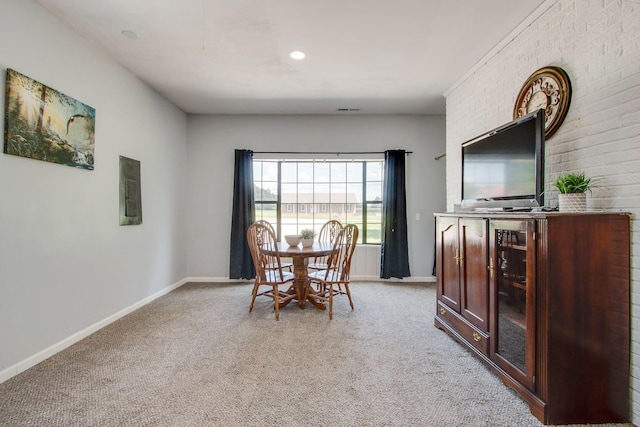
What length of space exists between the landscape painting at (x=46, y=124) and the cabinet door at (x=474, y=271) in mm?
3276

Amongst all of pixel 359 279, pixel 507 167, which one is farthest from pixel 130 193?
pixel 507 167

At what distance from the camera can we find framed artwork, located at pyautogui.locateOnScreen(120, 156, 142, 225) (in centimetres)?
327

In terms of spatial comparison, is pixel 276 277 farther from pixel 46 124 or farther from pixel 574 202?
pixel 574 202

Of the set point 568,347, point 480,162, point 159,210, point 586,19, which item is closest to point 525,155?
point 480,162

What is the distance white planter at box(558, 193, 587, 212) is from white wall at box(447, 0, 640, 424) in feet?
0.60

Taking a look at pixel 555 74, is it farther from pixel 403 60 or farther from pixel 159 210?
pixel 159 210

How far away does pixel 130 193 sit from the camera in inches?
134

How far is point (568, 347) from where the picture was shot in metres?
1.60

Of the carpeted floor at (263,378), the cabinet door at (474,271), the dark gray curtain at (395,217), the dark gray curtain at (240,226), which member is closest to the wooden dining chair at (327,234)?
the dark gray curtain at (395,217)

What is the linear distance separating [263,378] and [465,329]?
156 cm

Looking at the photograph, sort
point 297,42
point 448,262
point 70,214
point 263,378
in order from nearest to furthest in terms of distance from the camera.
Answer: point 263,378
point 70,214
point 448,262
point 297,42

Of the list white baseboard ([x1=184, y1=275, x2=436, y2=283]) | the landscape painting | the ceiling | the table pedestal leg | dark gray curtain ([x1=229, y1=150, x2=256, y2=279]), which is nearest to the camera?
the landscape painting

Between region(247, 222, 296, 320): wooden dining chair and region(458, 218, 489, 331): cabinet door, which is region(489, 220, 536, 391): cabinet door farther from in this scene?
region(247, 222, 296, 320): wooden dining chair

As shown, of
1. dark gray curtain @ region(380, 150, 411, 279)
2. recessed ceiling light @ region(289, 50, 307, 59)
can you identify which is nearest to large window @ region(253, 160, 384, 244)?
dark gray curtain @ region(380, 150, 411, 279)
